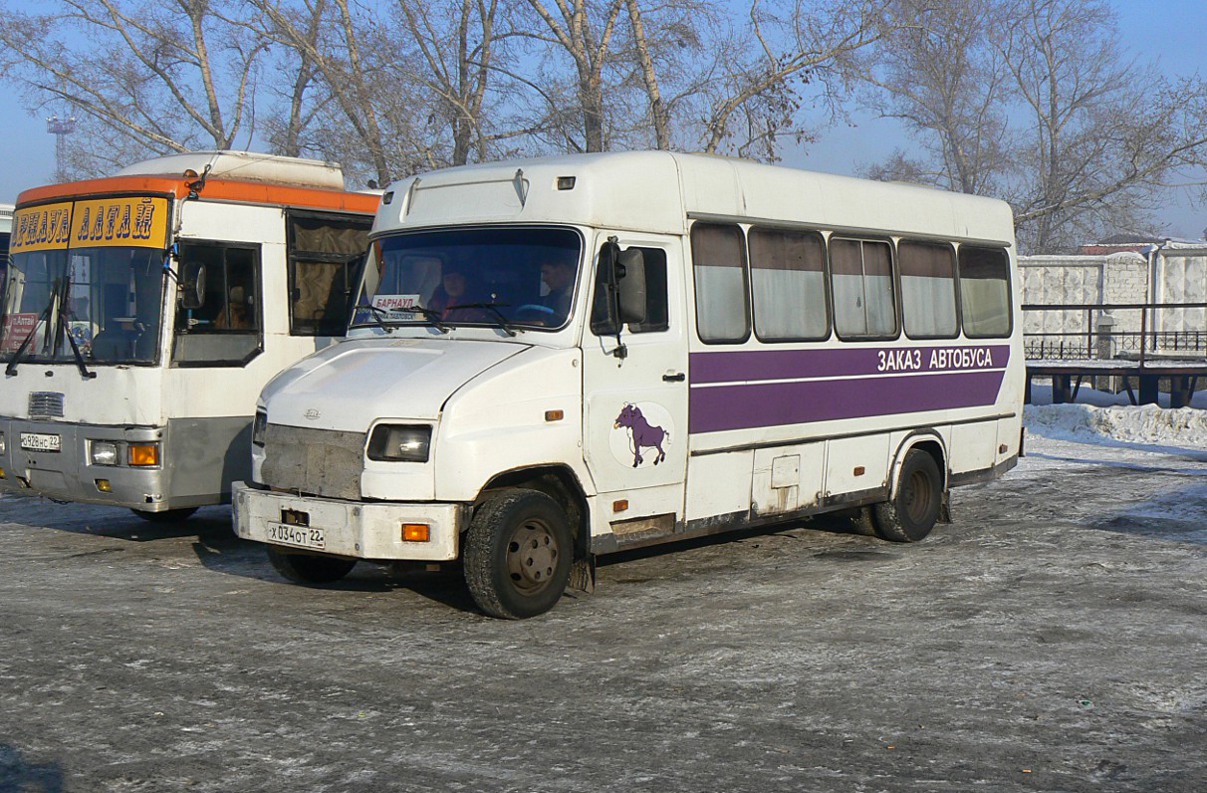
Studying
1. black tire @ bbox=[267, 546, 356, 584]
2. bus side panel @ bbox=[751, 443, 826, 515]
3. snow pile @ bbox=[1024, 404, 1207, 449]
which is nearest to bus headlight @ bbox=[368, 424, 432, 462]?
black tire @ bbox=[267, 546, 356, 584]

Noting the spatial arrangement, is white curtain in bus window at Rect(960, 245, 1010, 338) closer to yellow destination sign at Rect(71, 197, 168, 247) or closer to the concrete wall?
yellow destination sign at Rect(71, 197, 168, 247)

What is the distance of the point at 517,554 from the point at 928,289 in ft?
17.4

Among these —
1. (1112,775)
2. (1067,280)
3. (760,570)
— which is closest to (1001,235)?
(760,570)

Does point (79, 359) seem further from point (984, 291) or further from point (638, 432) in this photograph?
point (984, 291)

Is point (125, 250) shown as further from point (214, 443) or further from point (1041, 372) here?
point (1041, 372)

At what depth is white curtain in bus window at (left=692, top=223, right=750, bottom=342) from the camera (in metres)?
9.67

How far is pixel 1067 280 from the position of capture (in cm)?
3294

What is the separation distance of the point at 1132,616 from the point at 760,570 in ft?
9.06

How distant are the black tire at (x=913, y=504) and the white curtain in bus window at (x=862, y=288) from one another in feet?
3.92

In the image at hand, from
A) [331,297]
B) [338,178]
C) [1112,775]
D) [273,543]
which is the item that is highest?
[338,178]

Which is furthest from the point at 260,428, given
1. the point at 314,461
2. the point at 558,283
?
the point at 558,283

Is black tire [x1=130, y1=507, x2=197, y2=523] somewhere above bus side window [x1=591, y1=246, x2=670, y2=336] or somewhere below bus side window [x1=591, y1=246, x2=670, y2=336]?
below

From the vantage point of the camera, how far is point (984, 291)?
12.9 meters

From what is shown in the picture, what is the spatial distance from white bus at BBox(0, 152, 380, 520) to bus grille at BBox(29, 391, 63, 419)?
0.02 metres
